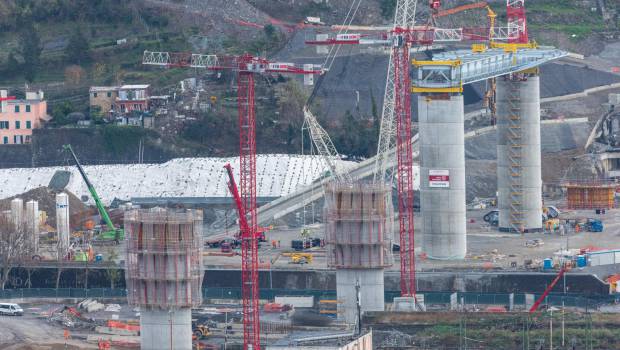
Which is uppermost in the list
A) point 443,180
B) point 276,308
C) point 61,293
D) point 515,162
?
point 515,162

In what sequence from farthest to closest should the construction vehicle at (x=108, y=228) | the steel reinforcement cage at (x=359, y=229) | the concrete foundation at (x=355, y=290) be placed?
1. the construction vehicle at (x=108, y=228)
2. the concrete foundation at (x=355, y=290)
3. the steel reinforcement cage at (x=359, y=229)

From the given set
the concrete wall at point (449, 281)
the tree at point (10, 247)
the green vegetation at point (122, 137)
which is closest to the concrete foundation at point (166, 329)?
the concrete wall at point (449, 281)

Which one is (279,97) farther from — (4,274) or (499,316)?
(499,316)

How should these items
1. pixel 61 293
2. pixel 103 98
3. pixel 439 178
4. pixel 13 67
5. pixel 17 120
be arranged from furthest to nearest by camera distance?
1. pixel 13 67
2. pixel 103 98
3. pixel 17 120
4. pixel 439 178
5. pixel 61 293

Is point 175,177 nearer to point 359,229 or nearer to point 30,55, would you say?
point 30,55

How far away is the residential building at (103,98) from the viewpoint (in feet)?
618

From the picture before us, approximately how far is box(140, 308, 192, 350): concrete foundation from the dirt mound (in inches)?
2328

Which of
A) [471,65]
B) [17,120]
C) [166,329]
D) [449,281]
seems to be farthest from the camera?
[17,120]

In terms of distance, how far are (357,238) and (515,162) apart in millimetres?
38478

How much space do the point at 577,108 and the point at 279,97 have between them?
77.9 feet

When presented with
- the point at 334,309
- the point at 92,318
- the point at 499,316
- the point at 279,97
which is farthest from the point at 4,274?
the point at 279,97

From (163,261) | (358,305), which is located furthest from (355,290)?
(163,261)

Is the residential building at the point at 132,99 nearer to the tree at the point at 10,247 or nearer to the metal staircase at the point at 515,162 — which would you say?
the metal staircase at the point at 515,162

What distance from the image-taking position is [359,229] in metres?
114
